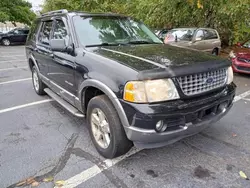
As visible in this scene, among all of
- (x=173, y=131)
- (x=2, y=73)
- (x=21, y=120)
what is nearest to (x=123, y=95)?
(x=173, y=131)

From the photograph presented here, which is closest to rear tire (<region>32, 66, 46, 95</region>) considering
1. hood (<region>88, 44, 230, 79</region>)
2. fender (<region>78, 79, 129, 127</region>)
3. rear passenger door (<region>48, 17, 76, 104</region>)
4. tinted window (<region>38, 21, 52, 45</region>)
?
tinted window (<region>38, 21, 52, 45</region>)

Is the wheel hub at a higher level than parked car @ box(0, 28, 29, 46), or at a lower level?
lower

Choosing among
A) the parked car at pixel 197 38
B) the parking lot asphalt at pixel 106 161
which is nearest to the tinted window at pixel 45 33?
the parking lot asphalt at pixel 106 161

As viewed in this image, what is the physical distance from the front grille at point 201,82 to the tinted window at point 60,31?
6.21ft

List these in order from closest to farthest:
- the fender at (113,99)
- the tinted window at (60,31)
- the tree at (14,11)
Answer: the fender at (113,99)
the tinted window at (60,31)
the tree at (14,11)

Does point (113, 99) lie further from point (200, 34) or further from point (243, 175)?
point (200, 34)

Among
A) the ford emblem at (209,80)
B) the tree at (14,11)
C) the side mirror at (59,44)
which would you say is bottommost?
the ford emblem at (209,80)

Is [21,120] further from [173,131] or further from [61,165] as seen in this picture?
[173,131]

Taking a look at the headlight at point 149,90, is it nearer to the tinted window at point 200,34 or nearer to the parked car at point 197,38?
the parked car at point 197,38

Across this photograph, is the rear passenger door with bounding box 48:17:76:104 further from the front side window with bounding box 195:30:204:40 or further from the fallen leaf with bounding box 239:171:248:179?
the front side window with bounding box 195:30:204:40

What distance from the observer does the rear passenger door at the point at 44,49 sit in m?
4.26

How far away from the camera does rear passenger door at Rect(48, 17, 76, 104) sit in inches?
133

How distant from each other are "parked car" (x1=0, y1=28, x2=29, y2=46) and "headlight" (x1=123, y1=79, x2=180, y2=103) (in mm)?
20963

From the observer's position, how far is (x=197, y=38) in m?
9.55
